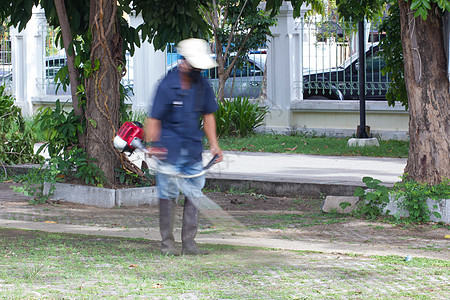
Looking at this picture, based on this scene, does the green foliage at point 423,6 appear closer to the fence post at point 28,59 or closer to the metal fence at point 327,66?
the metal fence at point 327,66

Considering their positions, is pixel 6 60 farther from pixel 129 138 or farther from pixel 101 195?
pixel 129 138

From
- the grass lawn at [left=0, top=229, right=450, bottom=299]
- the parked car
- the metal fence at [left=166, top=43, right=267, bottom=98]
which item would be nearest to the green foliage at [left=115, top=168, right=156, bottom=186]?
the grass lawn at [left=0, top=229, right=450, bottom=299]

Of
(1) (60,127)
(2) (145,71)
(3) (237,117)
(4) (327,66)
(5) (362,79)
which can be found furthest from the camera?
(2) (145,71)

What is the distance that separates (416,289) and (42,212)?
4.87m

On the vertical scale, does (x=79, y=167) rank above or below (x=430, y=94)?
below

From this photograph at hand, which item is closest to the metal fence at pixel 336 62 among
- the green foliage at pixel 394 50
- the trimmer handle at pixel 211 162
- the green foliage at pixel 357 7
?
the green foliage at pixel 394 50

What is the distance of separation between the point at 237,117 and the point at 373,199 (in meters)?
8.15

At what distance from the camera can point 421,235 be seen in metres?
7.16

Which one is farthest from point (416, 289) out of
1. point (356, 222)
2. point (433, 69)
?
point (433, 69)

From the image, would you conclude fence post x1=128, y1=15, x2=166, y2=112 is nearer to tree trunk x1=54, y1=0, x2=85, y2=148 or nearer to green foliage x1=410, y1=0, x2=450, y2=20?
tree trunk x1=54, y1=0, x2=85, y2=148

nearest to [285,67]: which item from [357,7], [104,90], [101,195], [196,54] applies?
[357,7]

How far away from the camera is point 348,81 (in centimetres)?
1611

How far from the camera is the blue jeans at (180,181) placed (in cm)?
595

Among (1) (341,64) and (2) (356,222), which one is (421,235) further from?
(1) (341,64)
